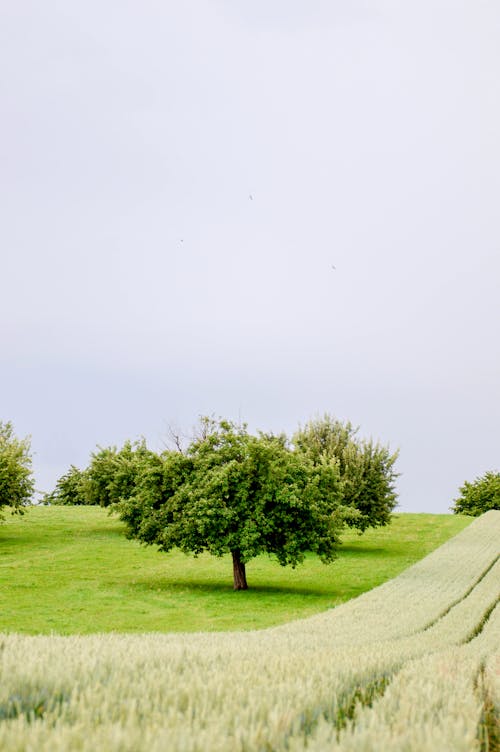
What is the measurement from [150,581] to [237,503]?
735cm

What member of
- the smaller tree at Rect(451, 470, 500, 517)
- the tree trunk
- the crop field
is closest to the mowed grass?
the tree trunk

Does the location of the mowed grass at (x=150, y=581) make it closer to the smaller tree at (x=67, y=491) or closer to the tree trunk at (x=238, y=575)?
the tree trunk at (x=238, y=575)

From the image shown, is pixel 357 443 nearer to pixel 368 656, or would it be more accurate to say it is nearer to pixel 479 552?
pixel 479 552

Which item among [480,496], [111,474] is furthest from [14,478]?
[480,496]

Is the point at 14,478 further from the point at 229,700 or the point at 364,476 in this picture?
the point at 229,700

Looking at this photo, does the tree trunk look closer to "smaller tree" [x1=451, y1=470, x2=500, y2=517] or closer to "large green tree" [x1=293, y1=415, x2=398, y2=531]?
"large green tree" [x1=293, y1=415, x2=398, y2=531]

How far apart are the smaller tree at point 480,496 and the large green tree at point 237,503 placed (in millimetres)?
70035

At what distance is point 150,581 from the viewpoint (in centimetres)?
3766

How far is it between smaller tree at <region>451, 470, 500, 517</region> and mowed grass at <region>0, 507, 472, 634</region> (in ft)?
141

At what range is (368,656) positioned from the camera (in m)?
8.14

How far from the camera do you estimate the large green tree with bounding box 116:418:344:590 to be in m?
33.4

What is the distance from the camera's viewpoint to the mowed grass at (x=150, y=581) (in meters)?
27.7

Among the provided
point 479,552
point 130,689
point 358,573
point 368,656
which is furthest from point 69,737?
point 479,552

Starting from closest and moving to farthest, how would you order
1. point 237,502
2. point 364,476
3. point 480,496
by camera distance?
point 237,502 < point 364,476 < point 480,496
